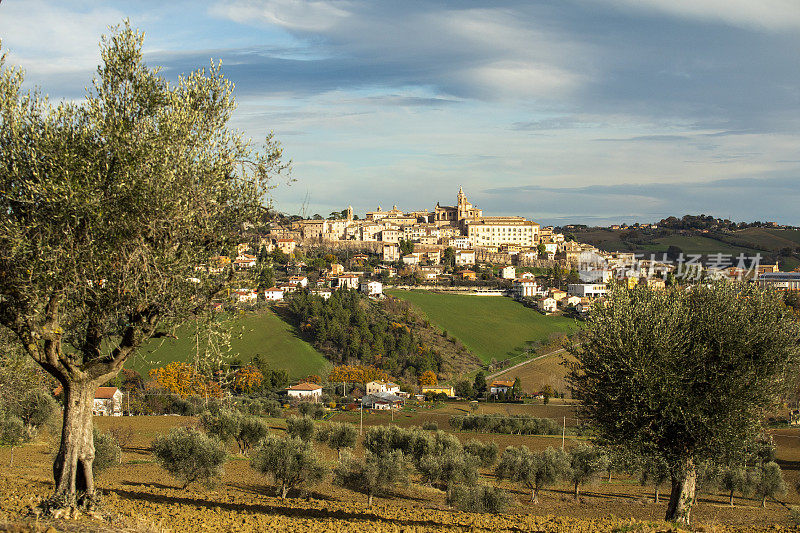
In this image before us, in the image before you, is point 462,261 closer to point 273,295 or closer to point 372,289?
point 372,289

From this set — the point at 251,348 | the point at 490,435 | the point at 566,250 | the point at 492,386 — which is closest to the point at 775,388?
the point at 490,435

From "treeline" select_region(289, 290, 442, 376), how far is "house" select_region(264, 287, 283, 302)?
432 centimetres

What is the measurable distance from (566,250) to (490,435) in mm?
116738

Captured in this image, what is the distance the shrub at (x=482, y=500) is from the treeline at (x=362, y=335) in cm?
5366

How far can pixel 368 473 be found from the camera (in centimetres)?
2436

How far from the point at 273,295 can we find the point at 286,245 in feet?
140

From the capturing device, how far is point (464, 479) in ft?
90.2

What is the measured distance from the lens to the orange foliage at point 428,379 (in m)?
71.2

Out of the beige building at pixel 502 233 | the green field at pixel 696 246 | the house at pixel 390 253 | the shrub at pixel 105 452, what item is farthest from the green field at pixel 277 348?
the green field at pixel 696 246

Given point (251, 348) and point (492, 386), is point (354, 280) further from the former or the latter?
point (492, 386)

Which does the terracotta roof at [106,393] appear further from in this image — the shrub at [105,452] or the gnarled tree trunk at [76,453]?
the gnarled tree trunk at [76,453]

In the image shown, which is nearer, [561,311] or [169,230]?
[169,230]

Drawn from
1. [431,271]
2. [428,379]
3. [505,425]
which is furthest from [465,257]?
[505,425]

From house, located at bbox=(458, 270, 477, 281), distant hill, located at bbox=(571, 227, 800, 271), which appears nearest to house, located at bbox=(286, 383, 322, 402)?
house, located at bbox=(458, 270, 477, 281)
